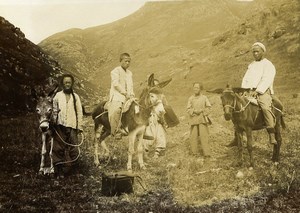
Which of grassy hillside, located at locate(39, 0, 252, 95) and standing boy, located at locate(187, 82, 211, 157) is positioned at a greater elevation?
grassy hillside, located at locate(39, 0, 252, 95)

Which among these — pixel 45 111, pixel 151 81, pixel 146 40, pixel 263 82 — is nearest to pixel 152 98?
pixel 151 81

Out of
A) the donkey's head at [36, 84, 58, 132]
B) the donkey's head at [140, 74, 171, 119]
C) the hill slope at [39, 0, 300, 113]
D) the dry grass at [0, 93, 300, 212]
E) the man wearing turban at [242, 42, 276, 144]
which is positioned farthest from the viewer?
the hill slope at [39, 0, 300, 113]

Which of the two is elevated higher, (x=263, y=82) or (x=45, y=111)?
(x=263, y=82)

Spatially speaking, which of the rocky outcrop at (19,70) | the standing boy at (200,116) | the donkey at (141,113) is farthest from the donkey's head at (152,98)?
the rocky outcrop at (19,70)

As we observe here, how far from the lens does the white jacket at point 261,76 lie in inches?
322

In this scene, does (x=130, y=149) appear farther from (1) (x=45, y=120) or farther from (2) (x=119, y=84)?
(1) (x=45, y=120)

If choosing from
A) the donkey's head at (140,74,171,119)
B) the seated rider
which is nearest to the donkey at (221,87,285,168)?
the donkey's head at (140,74,171,119)

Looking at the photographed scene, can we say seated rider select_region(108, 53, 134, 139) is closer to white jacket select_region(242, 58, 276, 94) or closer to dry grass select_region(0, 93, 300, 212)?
dry grass select_region(0, 93, 300, 212)

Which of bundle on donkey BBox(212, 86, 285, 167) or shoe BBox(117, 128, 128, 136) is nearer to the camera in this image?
bundle on donkey BBox(212, 86, 285, 167)

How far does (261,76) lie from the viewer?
27.3 feet

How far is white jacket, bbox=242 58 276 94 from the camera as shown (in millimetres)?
8172

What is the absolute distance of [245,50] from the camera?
19391 millimetres

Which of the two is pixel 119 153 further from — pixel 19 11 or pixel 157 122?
pixel 19 11

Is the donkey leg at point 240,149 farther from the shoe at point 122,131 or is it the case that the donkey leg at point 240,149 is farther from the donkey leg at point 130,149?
the shoe at point 122,131
